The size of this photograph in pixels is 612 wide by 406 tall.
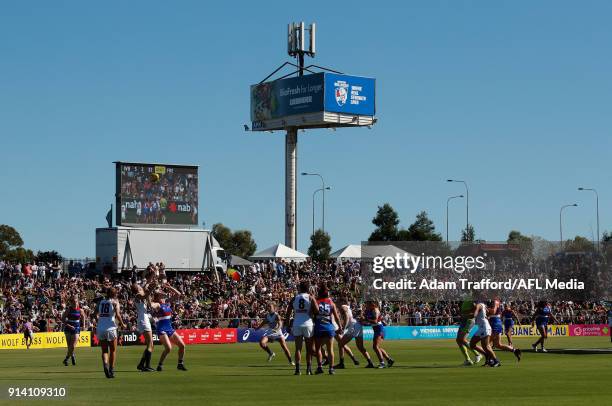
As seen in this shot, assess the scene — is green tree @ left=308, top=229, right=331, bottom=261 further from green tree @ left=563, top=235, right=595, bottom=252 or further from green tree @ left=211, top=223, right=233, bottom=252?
green tree @ left=563, top=235, right=595, bottom=252

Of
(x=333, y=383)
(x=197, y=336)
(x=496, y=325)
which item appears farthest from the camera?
(x=197, y=336)

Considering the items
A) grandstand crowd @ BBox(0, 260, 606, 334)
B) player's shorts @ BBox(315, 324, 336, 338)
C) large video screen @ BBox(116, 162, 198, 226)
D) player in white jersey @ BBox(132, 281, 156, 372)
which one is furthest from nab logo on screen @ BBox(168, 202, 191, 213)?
player's shorts @ BBox(315, 324, 336, 338)

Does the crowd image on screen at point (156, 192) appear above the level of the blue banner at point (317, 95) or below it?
below

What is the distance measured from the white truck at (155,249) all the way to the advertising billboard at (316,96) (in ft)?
81.9

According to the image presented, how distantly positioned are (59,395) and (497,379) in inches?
361

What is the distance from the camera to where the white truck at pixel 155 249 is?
76062 millimetres

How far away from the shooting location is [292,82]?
106938 millimetres

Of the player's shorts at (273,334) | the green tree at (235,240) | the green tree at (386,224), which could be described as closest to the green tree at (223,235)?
the green tree at (235,240)

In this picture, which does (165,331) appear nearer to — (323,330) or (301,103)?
(323,330)

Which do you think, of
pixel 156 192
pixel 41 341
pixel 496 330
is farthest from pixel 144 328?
pixel 156 192

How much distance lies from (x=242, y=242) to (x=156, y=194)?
3849 inches

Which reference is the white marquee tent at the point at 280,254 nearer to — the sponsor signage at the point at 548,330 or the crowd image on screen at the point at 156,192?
the crowd image on screen at the point at 156,192

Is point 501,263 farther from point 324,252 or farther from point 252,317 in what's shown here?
point 324,252

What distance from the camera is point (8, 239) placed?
14238 centimetres
